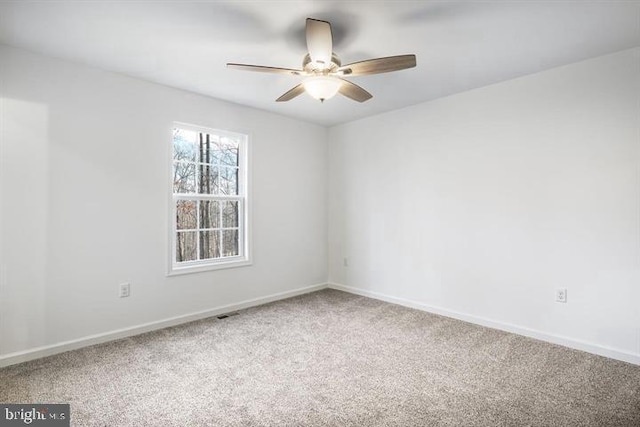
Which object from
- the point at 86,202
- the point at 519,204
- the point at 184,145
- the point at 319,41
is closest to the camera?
the point at 319,41

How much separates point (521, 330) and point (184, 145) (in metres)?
3.97

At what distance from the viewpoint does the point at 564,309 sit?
291 cm

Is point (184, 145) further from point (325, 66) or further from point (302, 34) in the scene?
point (325, 66)

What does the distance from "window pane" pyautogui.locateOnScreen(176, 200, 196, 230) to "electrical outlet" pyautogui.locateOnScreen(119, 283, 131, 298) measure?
0.77 meters

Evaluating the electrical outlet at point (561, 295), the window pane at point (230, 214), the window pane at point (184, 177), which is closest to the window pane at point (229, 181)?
the window pane at point (230, 214)

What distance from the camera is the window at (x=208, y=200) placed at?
3.59 metres

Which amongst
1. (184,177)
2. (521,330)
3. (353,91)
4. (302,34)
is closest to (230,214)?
(184,177)

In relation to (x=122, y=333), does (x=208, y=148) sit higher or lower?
higher

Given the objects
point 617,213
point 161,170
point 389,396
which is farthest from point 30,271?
point 617,213

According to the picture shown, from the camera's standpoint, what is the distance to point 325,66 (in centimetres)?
219

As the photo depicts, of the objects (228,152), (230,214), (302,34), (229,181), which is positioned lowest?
(230,214)

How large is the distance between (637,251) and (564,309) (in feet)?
2.38

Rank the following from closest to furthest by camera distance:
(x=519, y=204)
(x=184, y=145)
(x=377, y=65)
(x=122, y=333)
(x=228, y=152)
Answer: (x=377, y=65), (x=122, y=333), (x=519, y=204), (x=184, y=145), (x=228, y=152)

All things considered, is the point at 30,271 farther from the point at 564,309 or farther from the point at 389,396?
the point at 564,309
